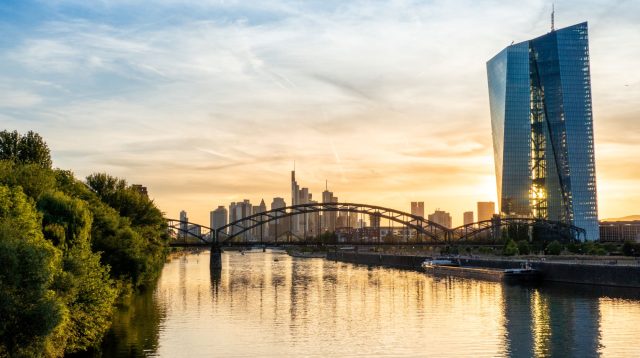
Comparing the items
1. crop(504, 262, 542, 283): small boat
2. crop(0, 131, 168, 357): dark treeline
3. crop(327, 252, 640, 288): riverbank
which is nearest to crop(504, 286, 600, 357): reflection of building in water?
crop(327, 252, 640, 288): riverbank

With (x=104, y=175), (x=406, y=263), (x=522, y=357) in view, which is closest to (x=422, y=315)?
(x=522, y=357)

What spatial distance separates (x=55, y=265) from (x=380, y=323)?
86.5 feet

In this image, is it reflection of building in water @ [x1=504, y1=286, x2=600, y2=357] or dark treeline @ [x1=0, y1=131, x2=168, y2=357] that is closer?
dark treeline @ [x1=0, y1=131, x2=168, y2=357]

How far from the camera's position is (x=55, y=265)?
34531 millimetres

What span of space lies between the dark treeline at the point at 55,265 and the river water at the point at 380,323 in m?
3.34

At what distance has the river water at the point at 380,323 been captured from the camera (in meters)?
42.3

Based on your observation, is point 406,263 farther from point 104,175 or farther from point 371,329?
point 371,329

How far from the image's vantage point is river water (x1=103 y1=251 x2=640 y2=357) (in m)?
42.3

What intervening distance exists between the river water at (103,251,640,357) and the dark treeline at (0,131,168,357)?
11.0 ft

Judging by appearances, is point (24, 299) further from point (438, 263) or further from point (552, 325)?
point (438, 263)

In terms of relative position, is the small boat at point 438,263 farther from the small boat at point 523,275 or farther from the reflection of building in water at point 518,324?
the reflection of building in water at point 518,324

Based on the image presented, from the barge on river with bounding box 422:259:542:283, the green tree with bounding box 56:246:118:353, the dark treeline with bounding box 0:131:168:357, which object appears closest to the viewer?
the dark treeline with bounding box 0:131:168:357

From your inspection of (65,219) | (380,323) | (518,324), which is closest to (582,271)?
(518,324)

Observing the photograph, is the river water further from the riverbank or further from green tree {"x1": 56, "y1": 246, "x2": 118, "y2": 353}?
the riverbank
